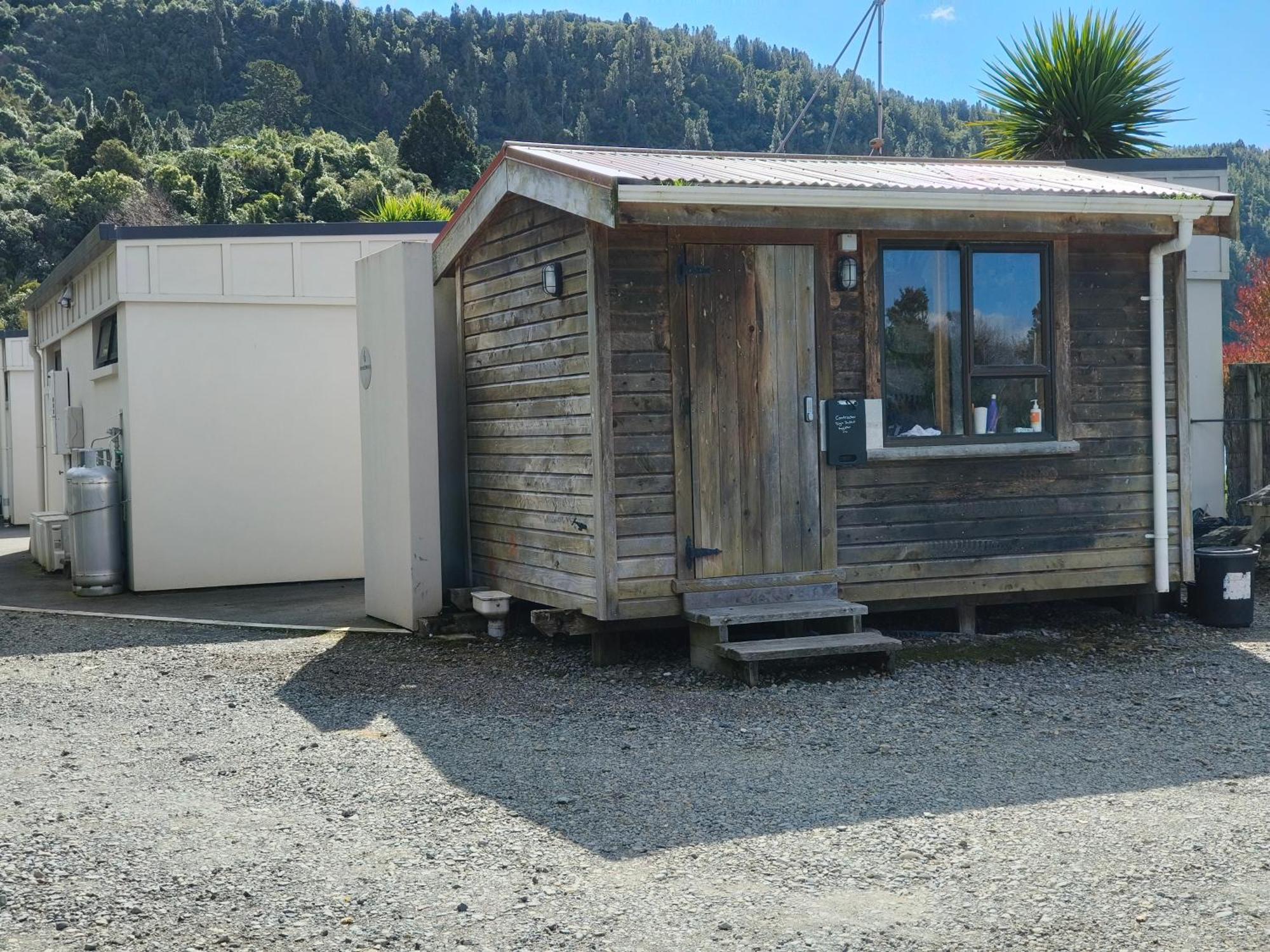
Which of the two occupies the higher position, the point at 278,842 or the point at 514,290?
the point at 514,290

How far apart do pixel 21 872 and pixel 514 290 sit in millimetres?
5106

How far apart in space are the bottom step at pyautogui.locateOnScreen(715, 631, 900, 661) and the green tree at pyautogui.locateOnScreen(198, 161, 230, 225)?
52.0m

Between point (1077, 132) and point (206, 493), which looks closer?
point (206, 493)

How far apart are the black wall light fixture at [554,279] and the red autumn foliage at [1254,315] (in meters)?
26.8

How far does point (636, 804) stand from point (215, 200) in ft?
182

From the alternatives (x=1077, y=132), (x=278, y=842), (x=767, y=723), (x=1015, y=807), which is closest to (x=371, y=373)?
(x=767, y=723)

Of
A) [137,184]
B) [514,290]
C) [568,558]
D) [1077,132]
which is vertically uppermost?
[137,184]

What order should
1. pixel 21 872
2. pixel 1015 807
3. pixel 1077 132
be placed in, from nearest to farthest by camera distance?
pixel 21 872
pixel 1015 807
pixel 1077 132

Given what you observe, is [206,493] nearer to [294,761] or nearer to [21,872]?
[294,761]

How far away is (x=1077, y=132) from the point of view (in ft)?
45.7

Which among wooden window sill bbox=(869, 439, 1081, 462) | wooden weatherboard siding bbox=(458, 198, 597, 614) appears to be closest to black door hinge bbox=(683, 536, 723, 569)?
wooden weatherboard siding bbox=(458, 198, 597, 614)

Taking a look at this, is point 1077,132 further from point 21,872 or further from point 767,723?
point 21,872

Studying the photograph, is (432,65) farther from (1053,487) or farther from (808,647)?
(808,647)

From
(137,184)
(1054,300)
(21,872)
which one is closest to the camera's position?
(21,872)
